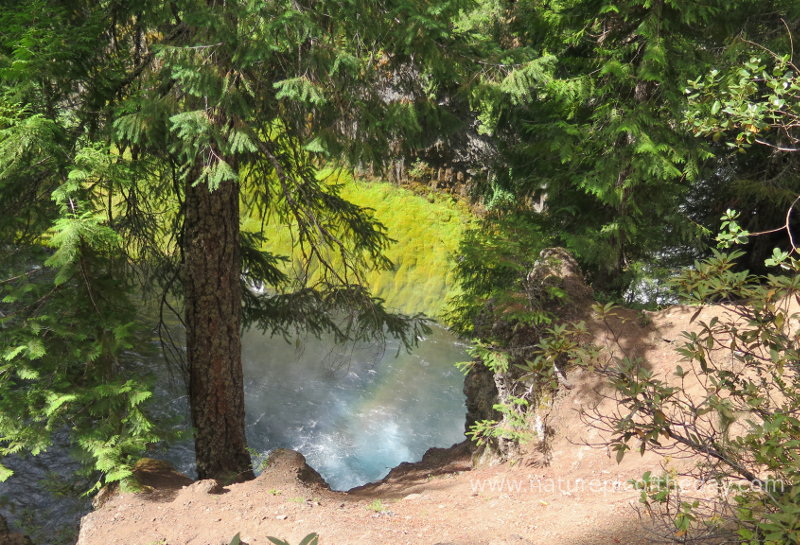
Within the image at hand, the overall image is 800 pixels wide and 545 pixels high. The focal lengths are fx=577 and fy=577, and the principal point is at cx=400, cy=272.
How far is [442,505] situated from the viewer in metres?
5.17

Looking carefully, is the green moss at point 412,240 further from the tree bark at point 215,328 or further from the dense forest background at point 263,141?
the tree bark at point 215,328

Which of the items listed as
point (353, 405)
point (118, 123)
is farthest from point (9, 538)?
point (353, 405)

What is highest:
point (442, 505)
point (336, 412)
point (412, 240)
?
point (412, 240)

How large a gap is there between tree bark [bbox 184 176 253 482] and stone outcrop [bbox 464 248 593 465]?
2861mm

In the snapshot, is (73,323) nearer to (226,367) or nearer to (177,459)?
(226,367)

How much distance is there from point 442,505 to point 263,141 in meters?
4.22

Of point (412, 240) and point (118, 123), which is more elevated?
point (118, 123)

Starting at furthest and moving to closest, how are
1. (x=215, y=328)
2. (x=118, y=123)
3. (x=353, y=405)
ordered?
(x=353, y=405) < (x=215, y=328) < (x=118, y=123)

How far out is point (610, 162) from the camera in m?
7.65

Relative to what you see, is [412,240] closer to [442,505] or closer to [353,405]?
[353,405]

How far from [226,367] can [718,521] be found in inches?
202

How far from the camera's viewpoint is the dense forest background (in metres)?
4.74

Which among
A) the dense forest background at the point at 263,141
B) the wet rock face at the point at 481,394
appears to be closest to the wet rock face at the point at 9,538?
the dense forest background at the point at 263,141

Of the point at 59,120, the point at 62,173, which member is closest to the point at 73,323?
the point at 62,173
